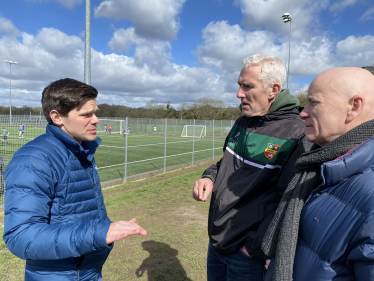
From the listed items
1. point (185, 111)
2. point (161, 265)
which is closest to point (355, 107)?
point (161, 265)

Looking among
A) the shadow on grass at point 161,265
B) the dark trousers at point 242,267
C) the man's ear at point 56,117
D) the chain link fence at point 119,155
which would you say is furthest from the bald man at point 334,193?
the shadow on grass at point 161,265

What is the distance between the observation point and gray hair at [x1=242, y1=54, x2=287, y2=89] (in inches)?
71.5

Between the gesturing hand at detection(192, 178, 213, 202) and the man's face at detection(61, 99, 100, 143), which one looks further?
the gesturing hand at detection(192, 178, 213, 202)

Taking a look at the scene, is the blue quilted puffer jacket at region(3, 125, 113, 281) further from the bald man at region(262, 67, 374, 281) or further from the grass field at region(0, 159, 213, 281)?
the grass field at region(0, 159, 213, 281)

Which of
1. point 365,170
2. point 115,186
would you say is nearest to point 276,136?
point 365,170

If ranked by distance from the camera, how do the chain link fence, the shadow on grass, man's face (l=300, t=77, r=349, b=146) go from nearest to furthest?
man's face (l=300, t=77, r=349, b=146) → the shadow on grass → the chain link fence

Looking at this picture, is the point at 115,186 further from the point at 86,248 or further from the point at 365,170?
the point at 365,170

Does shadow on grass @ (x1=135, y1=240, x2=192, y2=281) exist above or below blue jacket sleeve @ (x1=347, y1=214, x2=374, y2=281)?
below

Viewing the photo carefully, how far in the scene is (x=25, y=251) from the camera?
1259mm

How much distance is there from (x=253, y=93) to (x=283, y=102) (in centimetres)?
23

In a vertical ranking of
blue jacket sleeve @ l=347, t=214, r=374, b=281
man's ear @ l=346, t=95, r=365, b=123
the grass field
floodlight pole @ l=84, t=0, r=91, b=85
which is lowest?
the grass field

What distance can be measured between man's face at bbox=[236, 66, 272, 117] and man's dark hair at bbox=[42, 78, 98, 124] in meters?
1.16

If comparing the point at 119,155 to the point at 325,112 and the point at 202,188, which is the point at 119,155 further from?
the point at 325,112

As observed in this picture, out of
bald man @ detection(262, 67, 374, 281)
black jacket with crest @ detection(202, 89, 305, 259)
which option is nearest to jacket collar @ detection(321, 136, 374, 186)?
bald man @ detection(262, 67, 374, 281)
